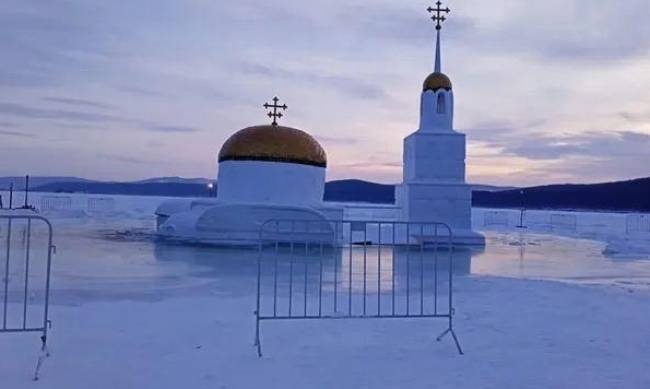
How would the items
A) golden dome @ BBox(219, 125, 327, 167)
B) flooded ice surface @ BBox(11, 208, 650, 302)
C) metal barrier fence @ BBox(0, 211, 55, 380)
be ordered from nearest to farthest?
metal barrier fence @ BBox(0, 211, 55, 380) → flooded ice surface @ BBox(11, 208, 650, 302) → golden dome @ BBox(219, 125, 327, 167)

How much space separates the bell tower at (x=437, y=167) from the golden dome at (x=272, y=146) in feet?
12.2

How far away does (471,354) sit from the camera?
5.62 meters

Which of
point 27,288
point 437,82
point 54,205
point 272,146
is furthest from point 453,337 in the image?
point 54,205

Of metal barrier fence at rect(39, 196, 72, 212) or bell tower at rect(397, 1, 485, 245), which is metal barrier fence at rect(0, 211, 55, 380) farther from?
metal barrier fence at rect(39, 196, 72, 212)

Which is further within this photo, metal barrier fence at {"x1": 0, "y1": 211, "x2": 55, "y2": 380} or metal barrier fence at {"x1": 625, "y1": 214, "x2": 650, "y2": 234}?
metal barrier fence at {"x1": 625, "y1": 214, "x2": 650, "y2": 234}

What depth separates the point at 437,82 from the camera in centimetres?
2258

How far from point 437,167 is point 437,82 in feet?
10.2

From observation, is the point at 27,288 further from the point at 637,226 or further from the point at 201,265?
the point at 637,226

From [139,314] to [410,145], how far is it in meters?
16.9

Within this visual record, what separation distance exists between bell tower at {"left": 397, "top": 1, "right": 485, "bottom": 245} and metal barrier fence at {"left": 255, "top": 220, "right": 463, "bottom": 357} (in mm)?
2085

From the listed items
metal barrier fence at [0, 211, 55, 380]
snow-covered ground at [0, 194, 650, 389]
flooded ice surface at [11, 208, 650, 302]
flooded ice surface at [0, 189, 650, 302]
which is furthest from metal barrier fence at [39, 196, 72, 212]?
snow-covered ground at [0, 194, 650, 389]

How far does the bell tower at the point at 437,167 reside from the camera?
71.7 ft

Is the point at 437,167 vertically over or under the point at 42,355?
over

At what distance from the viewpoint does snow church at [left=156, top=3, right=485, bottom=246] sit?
2186 centimetres
